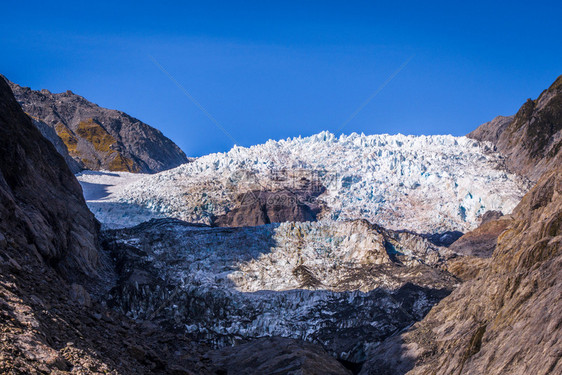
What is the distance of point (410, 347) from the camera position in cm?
2234

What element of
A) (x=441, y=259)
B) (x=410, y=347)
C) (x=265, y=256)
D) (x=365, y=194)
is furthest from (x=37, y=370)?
(x=365, y=194)

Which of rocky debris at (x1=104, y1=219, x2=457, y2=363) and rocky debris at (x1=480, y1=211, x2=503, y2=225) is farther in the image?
rocky debris at (x1=480, y1=211, x2=503, y2=225)

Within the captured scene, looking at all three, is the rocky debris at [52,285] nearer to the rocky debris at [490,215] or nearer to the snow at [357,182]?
the snow at [357,182]

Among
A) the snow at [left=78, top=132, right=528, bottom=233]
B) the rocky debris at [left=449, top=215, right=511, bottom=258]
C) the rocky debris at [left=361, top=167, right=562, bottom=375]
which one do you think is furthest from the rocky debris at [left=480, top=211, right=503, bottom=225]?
the rocky debris at [left=361, top=167, right=562, bottom=375]

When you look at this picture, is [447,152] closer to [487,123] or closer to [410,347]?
[487,123]

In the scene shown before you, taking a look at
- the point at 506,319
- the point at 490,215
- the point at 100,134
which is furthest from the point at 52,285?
the point at 100,134

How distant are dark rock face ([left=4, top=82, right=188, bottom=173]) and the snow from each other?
2689 cm

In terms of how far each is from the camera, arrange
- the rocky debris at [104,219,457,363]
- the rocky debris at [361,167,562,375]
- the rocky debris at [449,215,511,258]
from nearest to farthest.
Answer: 1. the rocky debris at [361,167,562,375]
2. the rocky debris at [104,219,457,363]
3. the rocky debris at [449,215,511,258]

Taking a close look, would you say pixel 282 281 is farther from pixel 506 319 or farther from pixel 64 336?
pixel 64 336

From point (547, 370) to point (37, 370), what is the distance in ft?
36.4

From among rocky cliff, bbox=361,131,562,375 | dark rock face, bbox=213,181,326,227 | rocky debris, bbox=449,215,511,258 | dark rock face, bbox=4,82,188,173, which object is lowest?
rocky cliff, bbox=361,131,562,375

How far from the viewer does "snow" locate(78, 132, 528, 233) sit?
183 feet

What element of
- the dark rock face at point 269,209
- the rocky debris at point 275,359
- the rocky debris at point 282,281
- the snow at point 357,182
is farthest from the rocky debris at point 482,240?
the rocky debris at point 275,359

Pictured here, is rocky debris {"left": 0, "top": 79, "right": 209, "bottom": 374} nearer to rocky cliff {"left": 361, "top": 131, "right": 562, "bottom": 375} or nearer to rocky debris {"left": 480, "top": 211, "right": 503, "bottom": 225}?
rocky cliff {"left": 361, "top": 131, "right": 562, "bottom": 375}
